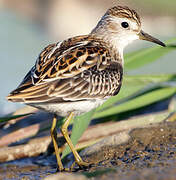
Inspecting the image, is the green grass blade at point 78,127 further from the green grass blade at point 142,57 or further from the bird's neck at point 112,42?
the green grass blade at point 142,57

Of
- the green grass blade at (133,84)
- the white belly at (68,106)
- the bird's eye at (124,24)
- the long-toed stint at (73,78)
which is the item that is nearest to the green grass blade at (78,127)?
the long-toed stint at (73,78)

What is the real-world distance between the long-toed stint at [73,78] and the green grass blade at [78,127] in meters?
0.11

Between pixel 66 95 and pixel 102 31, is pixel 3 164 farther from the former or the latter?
pixel 102 31

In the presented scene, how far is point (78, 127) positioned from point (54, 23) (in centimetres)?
814

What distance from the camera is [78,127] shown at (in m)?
5.91

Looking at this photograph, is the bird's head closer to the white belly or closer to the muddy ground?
the white belly

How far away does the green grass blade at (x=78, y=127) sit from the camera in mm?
5855

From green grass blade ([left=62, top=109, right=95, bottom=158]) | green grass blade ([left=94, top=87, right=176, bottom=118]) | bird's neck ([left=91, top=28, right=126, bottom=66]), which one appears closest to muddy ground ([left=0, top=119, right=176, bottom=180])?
green grass blade ([left=62, top=109, right=95, bottom=158])

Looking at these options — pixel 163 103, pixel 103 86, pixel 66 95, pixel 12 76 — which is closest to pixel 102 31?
pixel 103 86

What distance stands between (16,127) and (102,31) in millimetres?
1994

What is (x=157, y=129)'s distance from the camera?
6070 mm

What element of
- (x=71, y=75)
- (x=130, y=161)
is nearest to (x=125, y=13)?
(x=71, y=75)

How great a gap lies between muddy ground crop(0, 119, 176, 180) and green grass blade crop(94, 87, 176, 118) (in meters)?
0.74

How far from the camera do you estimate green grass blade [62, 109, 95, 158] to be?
5.86 meters
